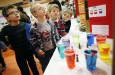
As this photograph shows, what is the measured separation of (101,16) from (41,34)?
0.74 metres

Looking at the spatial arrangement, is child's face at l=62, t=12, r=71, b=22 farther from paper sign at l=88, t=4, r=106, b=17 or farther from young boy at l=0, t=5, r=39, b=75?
young boy at l=0, t=5, r=39, b=75

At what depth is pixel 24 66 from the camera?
1.85 meters

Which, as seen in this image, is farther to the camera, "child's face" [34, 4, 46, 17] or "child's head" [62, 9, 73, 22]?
"child's head" [62, 9, 73, 22]

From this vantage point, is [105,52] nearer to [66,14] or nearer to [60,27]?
[60,27]

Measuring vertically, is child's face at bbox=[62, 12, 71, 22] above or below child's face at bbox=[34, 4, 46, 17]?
below

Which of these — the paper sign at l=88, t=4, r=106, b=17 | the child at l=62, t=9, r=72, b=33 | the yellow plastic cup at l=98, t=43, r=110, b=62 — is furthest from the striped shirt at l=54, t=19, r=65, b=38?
the yellow plastic cup at l=98, t=43, r=110, b=62

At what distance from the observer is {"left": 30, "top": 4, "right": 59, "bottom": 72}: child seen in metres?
1.36

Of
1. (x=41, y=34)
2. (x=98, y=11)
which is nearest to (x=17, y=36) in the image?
(x=41, y=34)

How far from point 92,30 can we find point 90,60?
759 mm

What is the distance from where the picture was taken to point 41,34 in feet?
4.64

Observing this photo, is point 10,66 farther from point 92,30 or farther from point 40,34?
point 92,30

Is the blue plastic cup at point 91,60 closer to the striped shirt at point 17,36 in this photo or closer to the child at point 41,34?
the child at point 41,34

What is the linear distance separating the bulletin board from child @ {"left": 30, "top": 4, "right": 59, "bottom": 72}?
542mm

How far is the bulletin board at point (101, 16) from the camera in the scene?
1174mm
